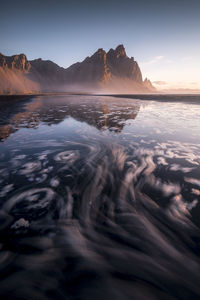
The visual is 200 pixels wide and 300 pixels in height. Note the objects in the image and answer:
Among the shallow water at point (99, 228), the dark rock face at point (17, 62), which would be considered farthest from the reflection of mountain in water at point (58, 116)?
the dark rock face at point (17, 62)

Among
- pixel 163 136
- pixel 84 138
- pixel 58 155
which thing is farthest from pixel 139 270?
pixel 163 136

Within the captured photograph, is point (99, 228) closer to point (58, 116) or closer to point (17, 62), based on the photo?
point (58, 116)

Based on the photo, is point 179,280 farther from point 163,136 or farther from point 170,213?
point 163,136

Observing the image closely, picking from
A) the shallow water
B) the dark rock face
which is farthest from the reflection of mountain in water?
the dark rock face

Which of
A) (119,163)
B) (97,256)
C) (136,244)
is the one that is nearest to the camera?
(97,256)

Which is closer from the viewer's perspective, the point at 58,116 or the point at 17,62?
the point at 58,116

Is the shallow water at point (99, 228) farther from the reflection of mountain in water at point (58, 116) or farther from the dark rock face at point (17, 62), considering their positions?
the dark rock face at point (17, 62)

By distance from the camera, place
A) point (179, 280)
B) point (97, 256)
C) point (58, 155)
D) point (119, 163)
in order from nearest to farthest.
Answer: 1. point (179, 280)
2. point (97, 256)
3. point (119, 163)
4. point (58, 155)

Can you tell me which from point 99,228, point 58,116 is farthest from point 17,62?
point 99,228

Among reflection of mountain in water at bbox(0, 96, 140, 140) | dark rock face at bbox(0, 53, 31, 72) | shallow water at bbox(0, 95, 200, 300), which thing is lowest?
shallow water at bbox(0, 95, 200, 300)

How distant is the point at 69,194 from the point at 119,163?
1.87 metres

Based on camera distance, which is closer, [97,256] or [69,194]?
[97,256]

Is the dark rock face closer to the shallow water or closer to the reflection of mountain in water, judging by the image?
Result: the reflection of mountain in water

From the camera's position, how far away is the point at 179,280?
5.05 feet
